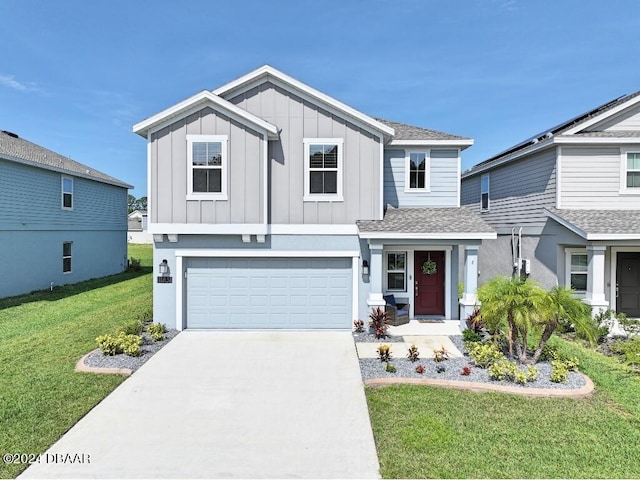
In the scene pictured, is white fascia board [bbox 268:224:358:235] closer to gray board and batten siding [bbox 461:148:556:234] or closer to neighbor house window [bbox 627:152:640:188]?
gray board and batten siding [bbox 461:148:556:234]

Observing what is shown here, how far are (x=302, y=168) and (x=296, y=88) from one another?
90.8 inches

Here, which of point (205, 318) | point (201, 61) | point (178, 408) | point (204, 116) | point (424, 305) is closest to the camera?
point (178, 408)

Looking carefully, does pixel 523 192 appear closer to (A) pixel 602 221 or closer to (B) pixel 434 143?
(A) pixel 602 221

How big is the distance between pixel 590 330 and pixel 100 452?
8594mm

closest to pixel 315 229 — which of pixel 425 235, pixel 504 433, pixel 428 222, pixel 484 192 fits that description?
pixel 425 235

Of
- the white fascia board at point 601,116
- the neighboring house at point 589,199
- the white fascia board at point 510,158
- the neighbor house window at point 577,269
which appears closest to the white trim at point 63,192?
the white fascia board at point 510,158

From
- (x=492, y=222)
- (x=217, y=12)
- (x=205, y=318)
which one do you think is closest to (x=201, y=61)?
(x=217, y=12)

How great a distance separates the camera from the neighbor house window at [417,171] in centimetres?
1159

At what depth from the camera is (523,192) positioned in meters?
13.4

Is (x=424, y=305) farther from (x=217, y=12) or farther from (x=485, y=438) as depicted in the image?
(x=217, y=12)

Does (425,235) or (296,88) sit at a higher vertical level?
(296,88)

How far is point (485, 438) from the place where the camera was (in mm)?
4809

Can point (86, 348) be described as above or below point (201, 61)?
below

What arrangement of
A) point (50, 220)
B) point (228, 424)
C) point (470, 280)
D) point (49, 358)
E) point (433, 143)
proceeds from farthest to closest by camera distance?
1. point (50, 220)
2. point (433, 143)
3. point (470, 280)
4. point (49, 358)
5. point (228, 424)
